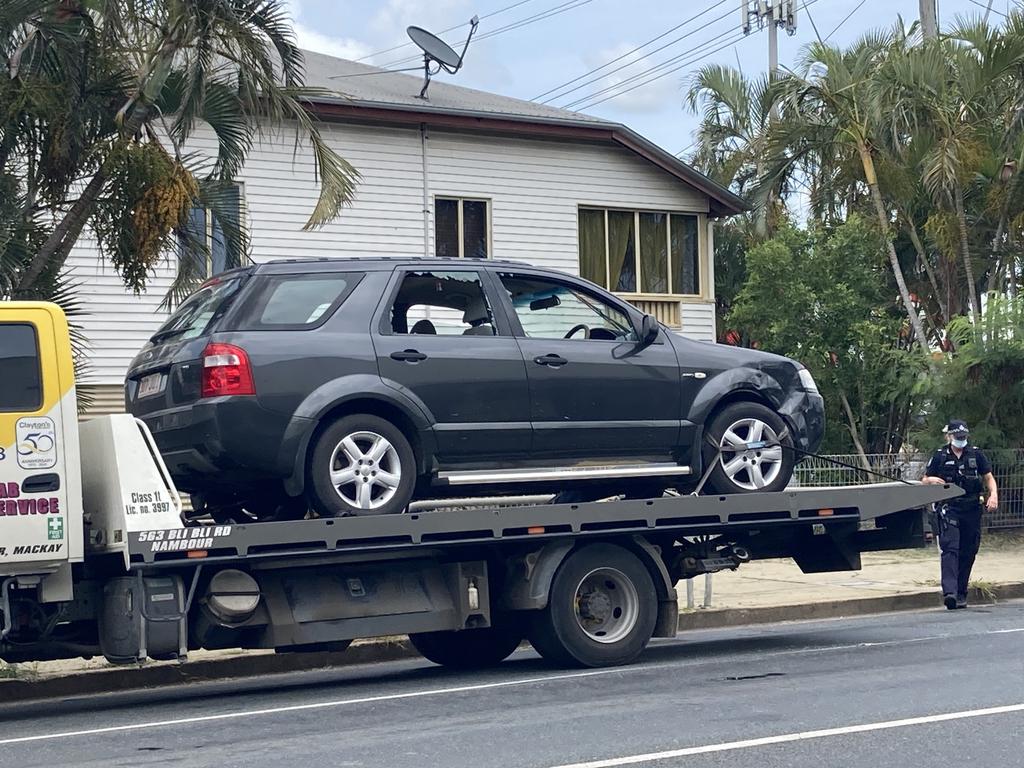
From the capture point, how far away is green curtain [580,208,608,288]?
2342 centimetres

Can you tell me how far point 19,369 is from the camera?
852 centimetres

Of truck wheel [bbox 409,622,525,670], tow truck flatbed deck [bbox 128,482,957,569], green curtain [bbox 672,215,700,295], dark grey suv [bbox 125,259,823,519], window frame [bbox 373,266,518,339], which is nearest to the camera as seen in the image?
tow truck flatbed deck [bbox 128,482,957,569]

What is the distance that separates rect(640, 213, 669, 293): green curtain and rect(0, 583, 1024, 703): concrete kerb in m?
10.0

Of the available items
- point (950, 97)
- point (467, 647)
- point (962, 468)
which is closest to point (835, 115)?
point (950, 97)

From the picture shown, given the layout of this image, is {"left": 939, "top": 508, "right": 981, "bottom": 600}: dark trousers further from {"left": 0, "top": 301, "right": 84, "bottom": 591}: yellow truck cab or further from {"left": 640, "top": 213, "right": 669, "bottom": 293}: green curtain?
{"left": 640, "top": 213, "right": 669, "bottom": 293}: green curtain

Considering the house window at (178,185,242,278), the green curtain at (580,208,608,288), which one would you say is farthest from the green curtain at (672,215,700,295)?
the house window at (178,185,242,278)

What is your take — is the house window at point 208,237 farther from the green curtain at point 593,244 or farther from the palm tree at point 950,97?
the palm tree at point 950,97

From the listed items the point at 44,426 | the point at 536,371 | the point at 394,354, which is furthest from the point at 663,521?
the point at 44,426

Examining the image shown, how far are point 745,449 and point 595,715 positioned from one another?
3137 millimetres

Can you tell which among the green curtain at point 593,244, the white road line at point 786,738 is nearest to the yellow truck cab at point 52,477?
the white road line at point 786,738

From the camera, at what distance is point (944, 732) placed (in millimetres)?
7504

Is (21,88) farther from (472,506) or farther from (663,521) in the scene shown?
(663,521)

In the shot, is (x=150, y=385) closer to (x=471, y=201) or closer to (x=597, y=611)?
(x=597, y=611)

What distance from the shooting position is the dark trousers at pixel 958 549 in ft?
46.8
